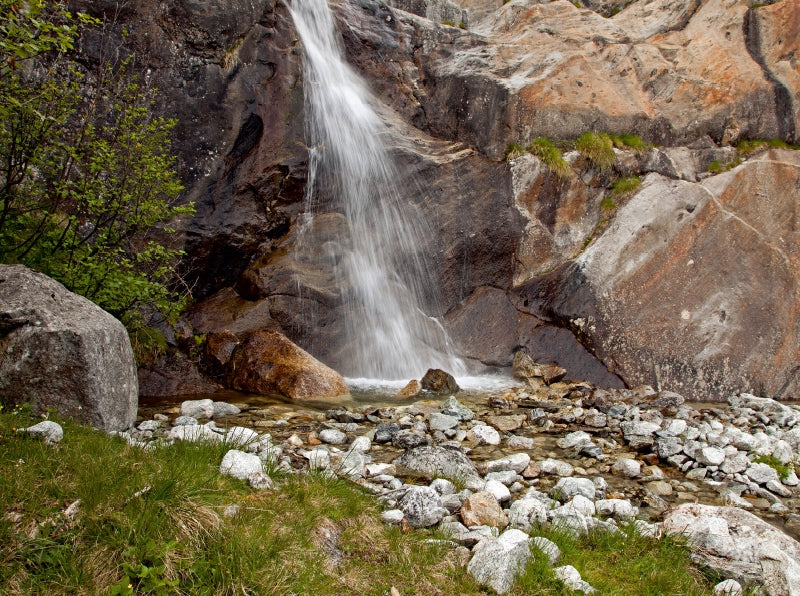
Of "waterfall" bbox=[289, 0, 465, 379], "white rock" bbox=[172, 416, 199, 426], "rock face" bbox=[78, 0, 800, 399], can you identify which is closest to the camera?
"white rock" bbox=[172, 416, 199, 426]

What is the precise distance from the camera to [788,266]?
495 inches

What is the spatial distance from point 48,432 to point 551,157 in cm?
1301

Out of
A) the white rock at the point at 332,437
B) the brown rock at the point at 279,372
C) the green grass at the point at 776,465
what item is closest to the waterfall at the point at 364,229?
the brown rock at the point at 279,372

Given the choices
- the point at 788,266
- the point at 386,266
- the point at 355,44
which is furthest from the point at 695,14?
the point at 386,266

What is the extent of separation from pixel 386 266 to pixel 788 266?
9.15m

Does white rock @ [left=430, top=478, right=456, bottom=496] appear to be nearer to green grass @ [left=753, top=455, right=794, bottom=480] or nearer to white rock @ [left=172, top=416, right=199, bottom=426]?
white rock @ [left=172, top=416, right=199, bottom=426]

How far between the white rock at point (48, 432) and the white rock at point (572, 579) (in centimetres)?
374

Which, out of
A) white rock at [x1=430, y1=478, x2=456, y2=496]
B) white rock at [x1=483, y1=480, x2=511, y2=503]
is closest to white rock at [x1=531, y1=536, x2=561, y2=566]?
white rock at [x1=483, y1=480, x2=511, y2=503]

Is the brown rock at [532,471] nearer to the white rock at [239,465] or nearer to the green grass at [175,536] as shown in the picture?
the green grass at [175,536]

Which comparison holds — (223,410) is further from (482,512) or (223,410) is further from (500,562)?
(500,562)

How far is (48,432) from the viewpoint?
4.39m

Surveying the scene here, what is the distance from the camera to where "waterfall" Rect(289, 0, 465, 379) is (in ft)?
40.2

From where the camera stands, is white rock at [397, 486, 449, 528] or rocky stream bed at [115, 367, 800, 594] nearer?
rocky stream bed at [115, 367, 800, 594]

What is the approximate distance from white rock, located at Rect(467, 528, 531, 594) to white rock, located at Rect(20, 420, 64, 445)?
3.24 metres
